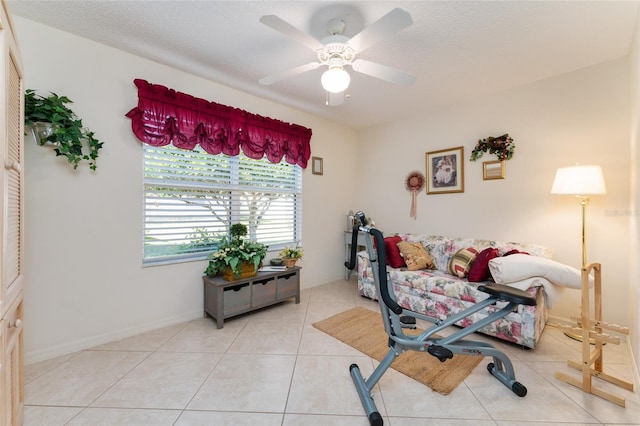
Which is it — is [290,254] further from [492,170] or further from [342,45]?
[492,170]

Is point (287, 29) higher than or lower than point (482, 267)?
higher

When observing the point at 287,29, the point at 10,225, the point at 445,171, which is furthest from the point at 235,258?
the point at 445,171

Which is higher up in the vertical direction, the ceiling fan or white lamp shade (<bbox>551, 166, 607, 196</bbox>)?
the ceiling fan

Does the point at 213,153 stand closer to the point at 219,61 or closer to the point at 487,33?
the point at 219,61

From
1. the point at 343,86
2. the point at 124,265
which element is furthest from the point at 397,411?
the point at 124,265

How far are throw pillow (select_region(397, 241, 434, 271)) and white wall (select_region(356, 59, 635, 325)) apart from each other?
50 cm

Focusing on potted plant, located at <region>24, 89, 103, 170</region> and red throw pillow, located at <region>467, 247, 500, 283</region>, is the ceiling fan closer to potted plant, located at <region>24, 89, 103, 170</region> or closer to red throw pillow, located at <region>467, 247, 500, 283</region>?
potted plant, located at <region>24, 89, 103, 170</region>

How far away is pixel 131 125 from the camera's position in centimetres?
235

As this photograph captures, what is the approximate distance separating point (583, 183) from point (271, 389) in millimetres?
2971

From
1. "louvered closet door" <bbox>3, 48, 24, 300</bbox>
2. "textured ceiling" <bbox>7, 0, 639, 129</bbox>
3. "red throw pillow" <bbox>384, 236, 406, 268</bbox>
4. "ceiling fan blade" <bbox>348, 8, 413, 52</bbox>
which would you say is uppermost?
"textured ceiling" <bbox>7, 0, 639, 129</bbox>

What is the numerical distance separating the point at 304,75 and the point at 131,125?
1.71 meters

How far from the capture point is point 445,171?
347 cm

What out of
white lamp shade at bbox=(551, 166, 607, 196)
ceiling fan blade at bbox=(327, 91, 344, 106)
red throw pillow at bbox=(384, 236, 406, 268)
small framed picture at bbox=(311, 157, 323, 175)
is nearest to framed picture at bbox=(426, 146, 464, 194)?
red throw pillow at bbox=(384, 236, 406, 268)

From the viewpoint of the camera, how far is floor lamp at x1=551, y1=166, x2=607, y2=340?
218 cm
